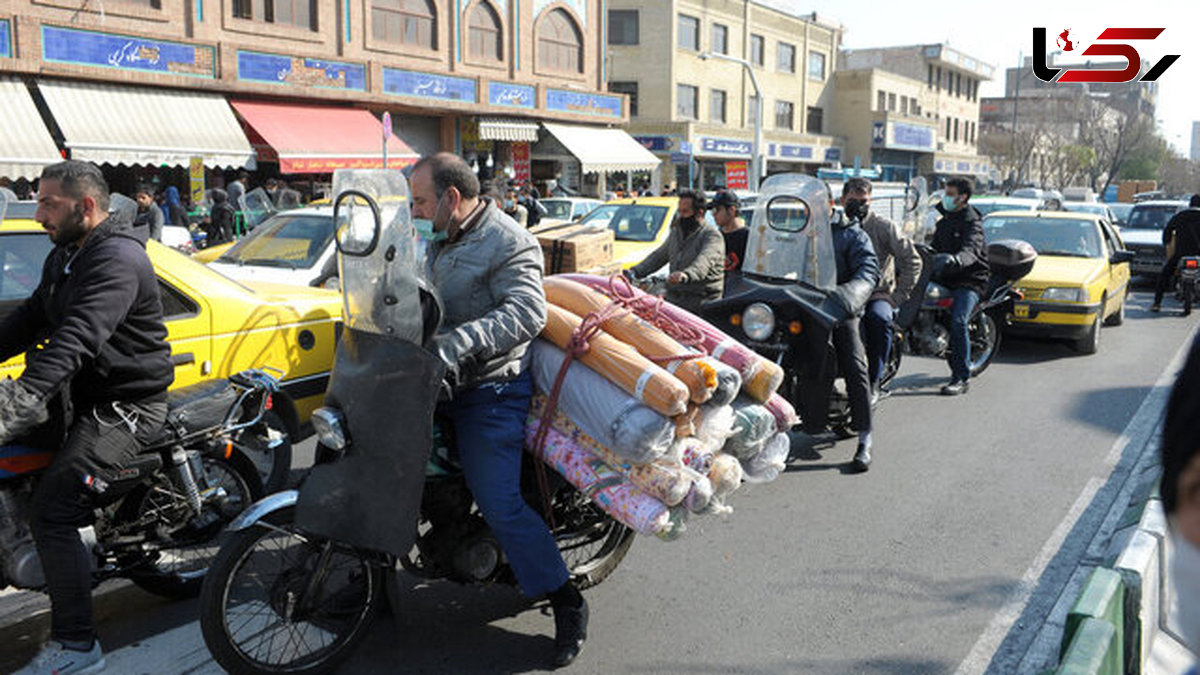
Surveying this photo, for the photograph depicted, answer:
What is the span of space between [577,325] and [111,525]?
2.12m

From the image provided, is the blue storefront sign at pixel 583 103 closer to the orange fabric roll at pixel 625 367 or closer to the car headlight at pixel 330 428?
the orange fabric roll at pixel 625 367

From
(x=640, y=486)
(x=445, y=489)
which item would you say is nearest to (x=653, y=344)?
(x=640, y=486)

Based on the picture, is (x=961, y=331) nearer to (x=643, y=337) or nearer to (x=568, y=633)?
(x=643, y=337)

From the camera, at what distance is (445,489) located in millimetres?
3662

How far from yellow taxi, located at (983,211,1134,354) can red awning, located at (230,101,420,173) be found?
15.3 m

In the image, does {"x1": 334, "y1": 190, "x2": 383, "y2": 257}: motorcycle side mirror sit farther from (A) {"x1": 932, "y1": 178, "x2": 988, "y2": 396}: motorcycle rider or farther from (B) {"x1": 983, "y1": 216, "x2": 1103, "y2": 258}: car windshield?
(B) {"x1": 983, "y1": 216, "x2": 1103, "y2": 258}: car windshield

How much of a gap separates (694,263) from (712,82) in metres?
39.6

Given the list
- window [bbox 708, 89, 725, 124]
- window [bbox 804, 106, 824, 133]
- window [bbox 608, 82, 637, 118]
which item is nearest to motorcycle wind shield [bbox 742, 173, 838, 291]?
window [bbox 608, 82, 637, 118]

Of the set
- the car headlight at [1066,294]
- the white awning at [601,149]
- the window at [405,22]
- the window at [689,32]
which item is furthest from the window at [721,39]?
the car headlight at [1066,294]

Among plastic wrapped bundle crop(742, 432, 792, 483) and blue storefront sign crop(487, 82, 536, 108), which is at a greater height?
blue storefront sign crop(487, 82, 536, 108)

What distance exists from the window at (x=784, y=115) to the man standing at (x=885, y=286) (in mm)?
44782

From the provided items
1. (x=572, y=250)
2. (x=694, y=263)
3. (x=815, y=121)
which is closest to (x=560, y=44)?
(x=572, y=250)

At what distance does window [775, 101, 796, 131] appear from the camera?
166ft

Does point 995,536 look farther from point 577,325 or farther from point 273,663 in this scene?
point 273,663
